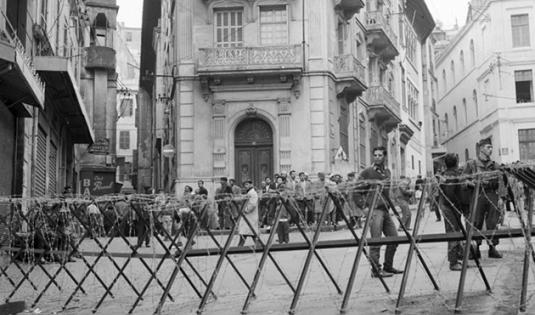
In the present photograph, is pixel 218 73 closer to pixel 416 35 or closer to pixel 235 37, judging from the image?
pixel 235 37

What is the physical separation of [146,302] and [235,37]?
18919mm

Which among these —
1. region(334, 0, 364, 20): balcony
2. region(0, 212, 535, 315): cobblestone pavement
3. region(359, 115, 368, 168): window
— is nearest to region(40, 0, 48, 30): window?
region(0, 212, 535, 315): cobblestone pavement

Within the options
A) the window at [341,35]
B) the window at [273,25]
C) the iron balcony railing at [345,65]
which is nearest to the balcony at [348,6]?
the window at [341,35]

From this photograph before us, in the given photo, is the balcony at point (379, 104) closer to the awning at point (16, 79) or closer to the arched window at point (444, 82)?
the awning at point (16, 79)

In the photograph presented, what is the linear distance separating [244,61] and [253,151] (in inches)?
140

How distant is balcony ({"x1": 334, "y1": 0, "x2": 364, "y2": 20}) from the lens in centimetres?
2938

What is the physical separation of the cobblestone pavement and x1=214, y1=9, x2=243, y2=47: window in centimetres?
1523

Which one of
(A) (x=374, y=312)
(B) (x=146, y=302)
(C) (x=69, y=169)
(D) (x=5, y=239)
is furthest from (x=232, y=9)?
(A) (x=374, y=312)

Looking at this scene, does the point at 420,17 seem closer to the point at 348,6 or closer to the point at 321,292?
the point at 348,6

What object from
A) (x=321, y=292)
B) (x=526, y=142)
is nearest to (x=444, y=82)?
(x=526, y=142)

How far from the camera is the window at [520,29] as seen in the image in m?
44.6

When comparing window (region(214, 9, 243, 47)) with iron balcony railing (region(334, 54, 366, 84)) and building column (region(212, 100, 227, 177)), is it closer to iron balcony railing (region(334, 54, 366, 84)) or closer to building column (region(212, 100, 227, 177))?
building column (region(212, 100, 227, 177))

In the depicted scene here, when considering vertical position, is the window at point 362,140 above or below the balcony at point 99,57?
below

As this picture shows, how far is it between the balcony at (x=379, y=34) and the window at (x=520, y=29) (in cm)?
1232
